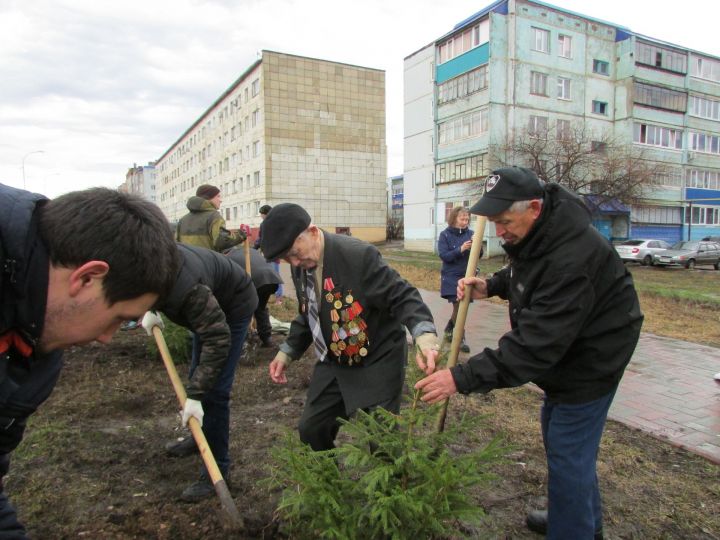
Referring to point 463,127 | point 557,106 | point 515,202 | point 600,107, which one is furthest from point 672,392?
point 600,107

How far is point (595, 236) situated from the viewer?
2121 millimetres

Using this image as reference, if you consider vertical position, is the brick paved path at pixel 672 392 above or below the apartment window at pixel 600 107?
below

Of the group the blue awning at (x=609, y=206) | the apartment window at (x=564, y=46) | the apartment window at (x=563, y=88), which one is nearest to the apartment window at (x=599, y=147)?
the blue awning at (x=609, y=206)

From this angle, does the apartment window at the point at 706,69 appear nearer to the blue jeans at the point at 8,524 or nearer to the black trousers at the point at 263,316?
the black trousers at the point at 263,316

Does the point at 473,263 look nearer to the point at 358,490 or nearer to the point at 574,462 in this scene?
the point at 574,462

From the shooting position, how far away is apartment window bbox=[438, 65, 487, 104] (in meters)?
30.5

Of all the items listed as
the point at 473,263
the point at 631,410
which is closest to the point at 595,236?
the point at 473,263

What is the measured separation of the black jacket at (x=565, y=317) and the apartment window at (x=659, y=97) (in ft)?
124

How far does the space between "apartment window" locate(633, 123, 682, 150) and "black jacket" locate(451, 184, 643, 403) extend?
Result: 3765 cm

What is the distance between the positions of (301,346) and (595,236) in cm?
176

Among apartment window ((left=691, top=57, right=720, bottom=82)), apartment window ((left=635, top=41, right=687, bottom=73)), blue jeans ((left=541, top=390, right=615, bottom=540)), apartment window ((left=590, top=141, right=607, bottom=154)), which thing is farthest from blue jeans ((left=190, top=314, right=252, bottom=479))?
apartment window ((left=691, top=57, right=720, bottom=82))

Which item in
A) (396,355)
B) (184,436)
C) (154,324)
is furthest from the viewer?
(184,436)

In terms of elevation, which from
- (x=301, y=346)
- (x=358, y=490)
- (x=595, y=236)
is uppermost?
(x=595, y=236)

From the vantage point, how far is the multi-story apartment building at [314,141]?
40.0 meters
